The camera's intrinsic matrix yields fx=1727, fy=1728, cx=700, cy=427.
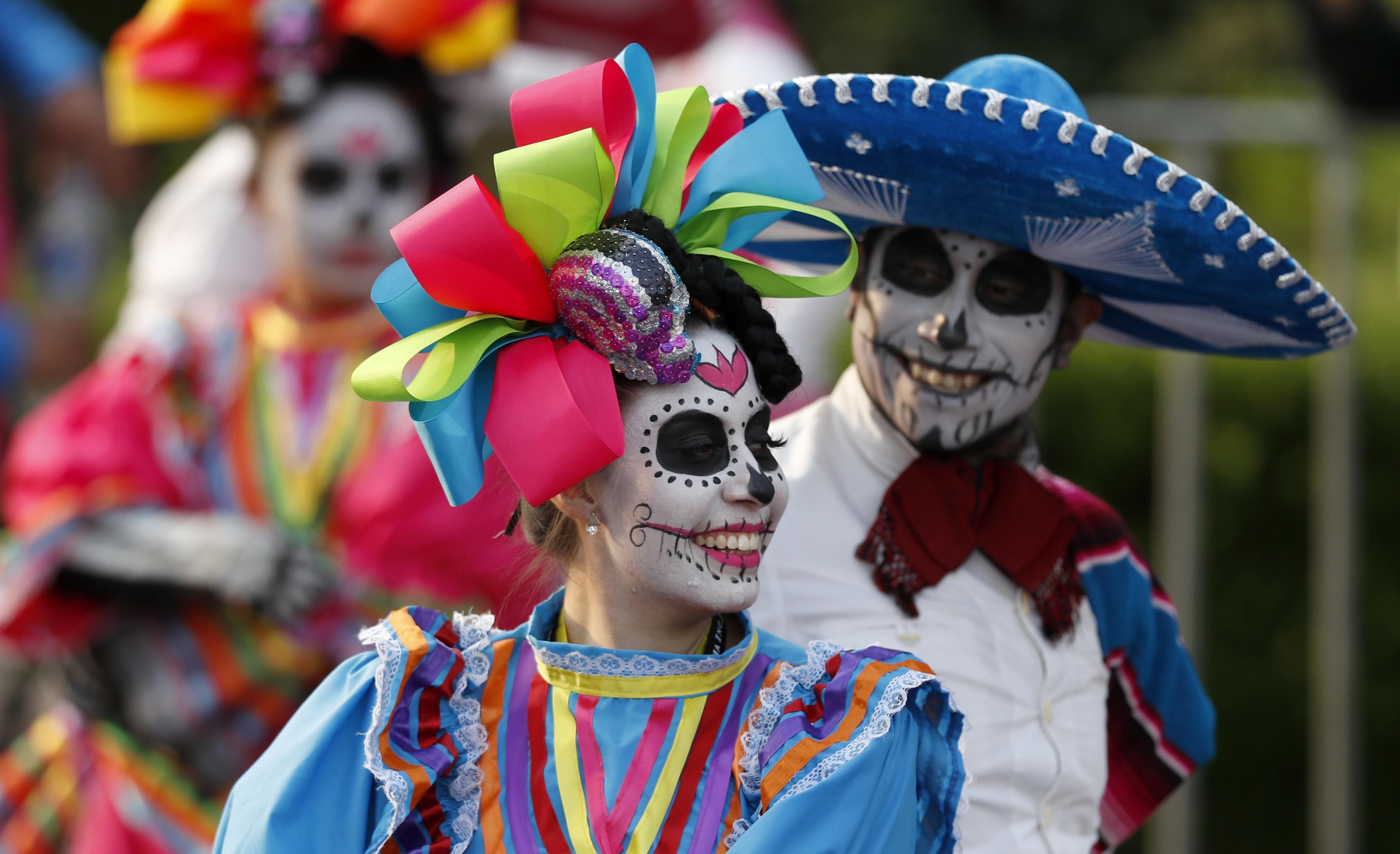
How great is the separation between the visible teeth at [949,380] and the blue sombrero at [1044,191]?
0.67ft

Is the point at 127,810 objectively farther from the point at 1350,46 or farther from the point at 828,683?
the point at 1350,46

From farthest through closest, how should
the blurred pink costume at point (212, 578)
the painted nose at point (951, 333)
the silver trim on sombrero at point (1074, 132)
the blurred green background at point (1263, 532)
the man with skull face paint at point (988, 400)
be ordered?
1. the blurred green background at point (1263, 532)
2. the blurred pink costume at point (212, 578)
3. the painted nose at point (951, 333)
4. the man with skull face paint at point (988, 400)
5. the silver trim on sombrero at point (1074, 132)

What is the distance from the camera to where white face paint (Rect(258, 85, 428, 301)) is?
3885mm

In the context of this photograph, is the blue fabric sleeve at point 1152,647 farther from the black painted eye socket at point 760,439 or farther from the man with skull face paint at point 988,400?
the black painted eye socket at point 760,439

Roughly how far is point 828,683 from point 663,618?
8.9 inches

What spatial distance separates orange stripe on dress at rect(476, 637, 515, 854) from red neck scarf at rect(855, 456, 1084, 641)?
600 mm

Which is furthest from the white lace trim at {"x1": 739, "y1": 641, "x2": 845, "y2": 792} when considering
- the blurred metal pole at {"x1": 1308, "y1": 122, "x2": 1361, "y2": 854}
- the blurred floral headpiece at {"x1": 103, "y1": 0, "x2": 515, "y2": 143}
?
the blurred metal pole at {"x1": 1308, "y1": 122, "x2": 1361, "y2": 854}

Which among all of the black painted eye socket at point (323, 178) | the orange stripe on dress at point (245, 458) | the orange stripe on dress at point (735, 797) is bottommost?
the orange stripe on dress at point (245, 458)

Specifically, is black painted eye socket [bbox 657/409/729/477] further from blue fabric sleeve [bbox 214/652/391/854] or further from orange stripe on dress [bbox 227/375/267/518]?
orange stripe on dress [bbox 227/375/267/518]

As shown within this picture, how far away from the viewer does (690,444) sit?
83.1 inches

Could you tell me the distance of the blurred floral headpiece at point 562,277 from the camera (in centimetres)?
205

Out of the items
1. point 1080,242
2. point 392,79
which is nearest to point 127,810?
point 392,79

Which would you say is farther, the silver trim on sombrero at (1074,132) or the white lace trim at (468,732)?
the silver trim on sombrero at (1074,132)

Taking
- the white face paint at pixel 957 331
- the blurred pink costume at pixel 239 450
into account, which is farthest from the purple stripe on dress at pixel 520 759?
the blurred pink costume at pixel 239 450
